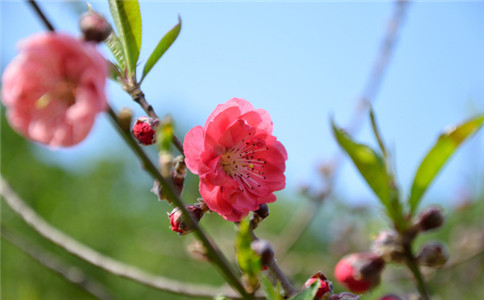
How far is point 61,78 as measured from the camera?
68 centimetres

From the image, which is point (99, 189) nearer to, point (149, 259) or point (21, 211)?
point (149, 259)

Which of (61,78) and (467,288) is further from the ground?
(61,78)

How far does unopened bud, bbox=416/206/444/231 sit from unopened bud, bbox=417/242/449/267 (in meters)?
0.04

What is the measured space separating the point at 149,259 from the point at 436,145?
10.1m

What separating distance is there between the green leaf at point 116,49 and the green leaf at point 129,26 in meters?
0.01

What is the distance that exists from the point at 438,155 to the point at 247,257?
1.59 ft

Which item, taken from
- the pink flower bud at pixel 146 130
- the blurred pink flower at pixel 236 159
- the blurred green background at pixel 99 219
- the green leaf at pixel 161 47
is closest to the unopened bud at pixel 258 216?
the blurred pink flower at pixel 236 159

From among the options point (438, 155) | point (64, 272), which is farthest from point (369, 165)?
point (64, 272)

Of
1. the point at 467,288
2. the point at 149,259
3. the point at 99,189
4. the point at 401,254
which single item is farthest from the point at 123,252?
the point at 401,254

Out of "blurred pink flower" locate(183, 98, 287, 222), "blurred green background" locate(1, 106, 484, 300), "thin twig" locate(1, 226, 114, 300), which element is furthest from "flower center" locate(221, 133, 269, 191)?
"blurred green background" locate(1, 106, 484, 300)

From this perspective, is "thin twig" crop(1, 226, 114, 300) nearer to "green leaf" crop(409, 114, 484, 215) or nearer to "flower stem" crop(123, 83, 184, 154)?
"flower stem" crop(123, 83, 184, 154)

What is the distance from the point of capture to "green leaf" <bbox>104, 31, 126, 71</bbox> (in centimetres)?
85

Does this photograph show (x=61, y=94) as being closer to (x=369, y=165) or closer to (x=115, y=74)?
(x=115, y=74)

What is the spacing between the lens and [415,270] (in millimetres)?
856
